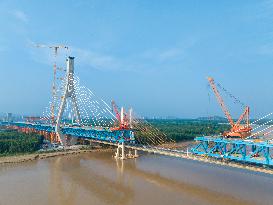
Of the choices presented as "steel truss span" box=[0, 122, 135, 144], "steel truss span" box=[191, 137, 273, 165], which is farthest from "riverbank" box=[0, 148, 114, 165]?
"steel truss span" box=[191, 137, 273, 165]

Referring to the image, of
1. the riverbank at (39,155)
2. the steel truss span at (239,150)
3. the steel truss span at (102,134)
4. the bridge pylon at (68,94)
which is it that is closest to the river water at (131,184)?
the riverbank at (39,155)

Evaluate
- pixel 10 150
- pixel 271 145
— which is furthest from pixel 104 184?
pixel 10 150

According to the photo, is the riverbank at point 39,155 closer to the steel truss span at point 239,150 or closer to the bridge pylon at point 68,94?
the bridge pylon at point 68,94

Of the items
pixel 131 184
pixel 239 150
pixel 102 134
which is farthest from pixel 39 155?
pixel 239 150

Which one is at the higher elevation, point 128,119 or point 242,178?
point 128,119

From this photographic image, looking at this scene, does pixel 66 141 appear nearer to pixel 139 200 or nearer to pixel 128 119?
pixel 128 119

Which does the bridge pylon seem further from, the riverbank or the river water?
the river water
